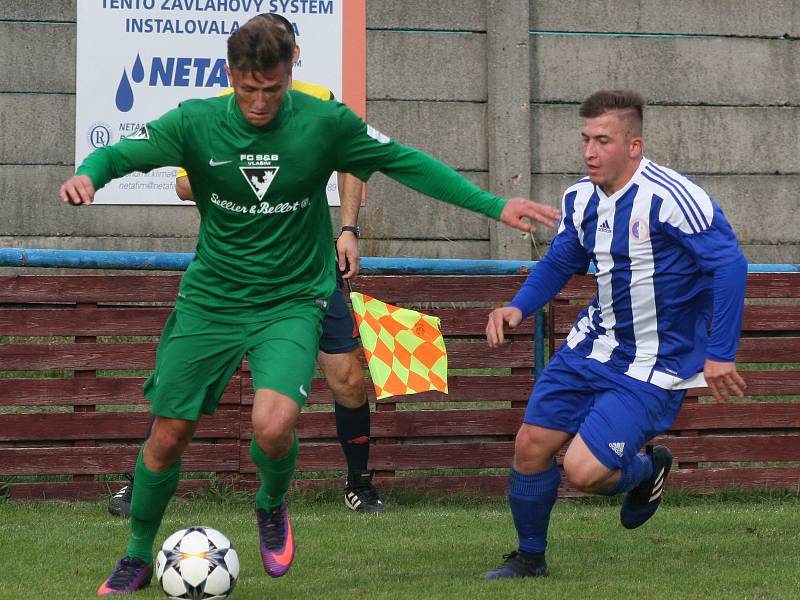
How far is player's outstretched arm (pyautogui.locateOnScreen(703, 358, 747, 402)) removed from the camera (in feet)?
16.0

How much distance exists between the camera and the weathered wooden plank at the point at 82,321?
22.9ft

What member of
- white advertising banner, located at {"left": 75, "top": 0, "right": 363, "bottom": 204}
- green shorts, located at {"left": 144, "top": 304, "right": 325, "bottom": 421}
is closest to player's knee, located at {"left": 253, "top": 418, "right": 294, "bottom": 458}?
green shorts, located at {"left": 144, "top": 304, "right": 325, "bottom": 421}

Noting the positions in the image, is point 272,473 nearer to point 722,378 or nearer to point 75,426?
point 722,378

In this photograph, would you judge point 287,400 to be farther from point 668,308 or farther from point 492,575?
point 668,308

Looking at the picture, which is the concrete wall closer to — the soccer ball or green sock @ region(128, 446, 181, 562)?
green sock @ region(128, 446, 181, 562)

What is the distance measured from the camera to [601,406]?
519 cm

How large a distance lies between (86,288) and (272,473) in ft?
8.68

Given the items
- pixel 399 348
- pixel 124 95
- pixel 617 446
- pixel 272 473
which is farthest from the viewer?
pixel 124 95

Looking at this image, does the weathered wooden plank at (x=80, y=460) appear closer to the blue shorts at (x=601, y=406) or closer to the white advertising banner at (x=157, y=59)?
the blue shorts at (x=601, y=406)

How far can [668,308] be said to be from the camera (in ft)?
17.1

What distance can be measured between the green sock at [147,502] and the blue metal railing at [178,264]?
2.55 meters

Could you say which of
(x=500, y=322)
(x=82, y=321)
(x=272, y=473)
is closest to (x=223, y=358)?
(x=272, y=473)

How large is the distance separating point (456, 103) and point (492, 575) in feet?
18.8

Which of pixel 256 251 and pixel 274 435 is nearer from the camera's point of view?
pixel 274 435
